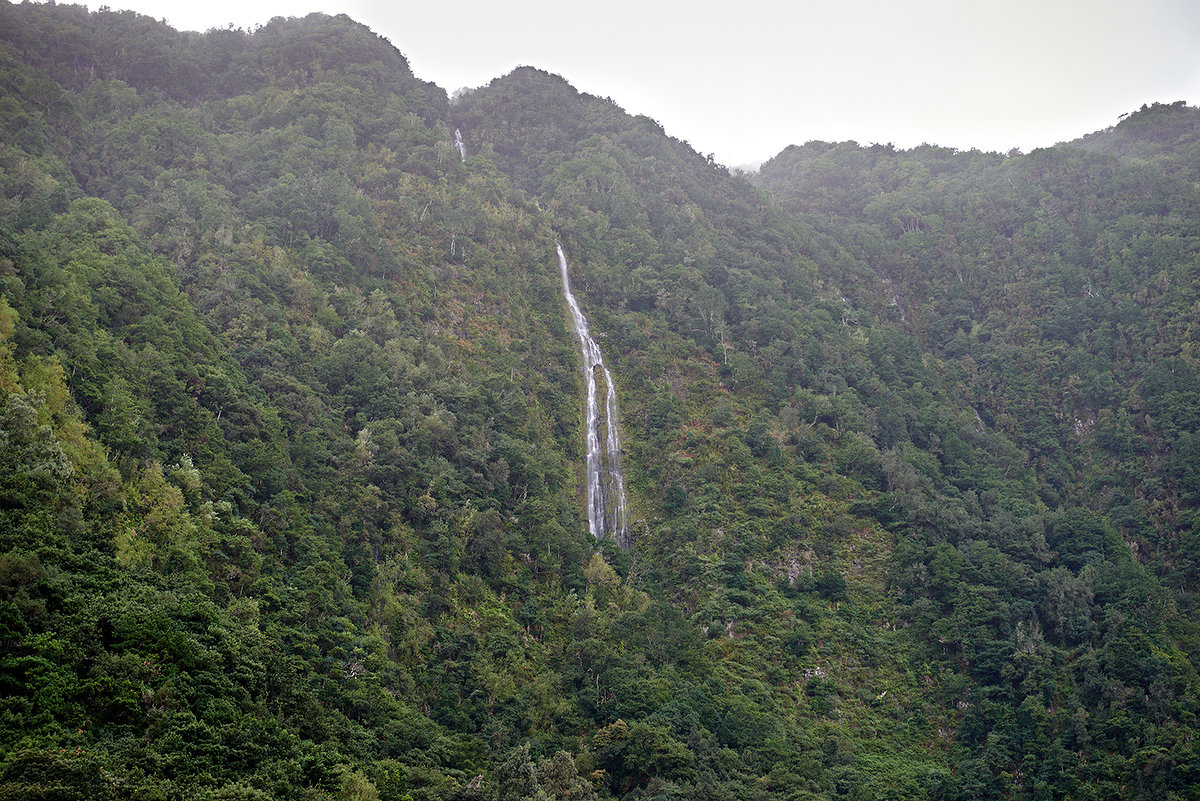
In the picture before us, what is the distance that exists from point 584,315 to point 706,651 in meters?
31.2

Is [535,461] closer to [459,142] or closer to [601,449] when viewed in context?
[601,449]

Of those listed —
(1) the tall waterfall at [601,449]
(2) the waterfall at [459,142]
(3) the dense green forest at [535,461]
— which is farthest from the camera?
(2) the waterfall at [459,142]

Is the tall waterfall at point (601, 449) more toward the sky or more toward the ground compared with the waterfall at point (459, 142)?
more toward the ground

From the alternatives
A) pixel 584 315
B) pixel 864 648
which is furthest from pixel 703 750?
pixel 584 315

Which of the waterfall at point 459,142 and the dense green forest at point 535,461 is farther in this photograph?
the waterfall at point 459,142

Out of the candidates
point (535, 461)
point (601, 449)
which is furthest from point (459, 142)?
point (535, 461)

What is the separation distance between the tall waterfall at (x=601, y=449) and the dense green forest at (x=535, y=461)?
3.52 feet

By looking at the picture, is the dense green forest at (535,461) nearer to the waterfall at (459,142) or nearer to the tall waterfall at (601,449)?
the tall waterfall at (601,449)

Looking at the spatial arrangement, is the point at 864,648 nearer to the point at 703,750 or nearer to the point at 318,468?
the point at 703,750

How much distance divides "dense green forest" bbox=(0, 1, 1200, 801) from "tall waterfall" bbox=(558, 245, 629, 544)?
1.07 m

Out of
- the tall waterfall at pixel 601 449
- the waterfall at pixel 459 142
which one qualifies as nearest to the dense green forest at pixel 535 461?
the tall waterfall at pixel 601 449

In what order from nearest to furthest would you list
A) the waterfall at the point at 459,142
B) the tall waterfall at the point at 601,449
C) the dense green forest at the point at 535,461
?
the dense green forest at the point at 535,461 → the tall waterfall at the point at 601,449 → the waterfall at the point at 459,142

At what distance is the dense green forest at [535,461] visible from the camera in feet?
85.6

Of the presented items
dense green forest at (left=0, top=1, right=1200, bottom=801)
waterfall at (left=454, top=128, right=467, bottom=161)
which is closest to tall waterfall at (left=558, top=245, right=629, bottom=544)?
dense green forest at (left=0, top=1, right=1200, bottom=801)
